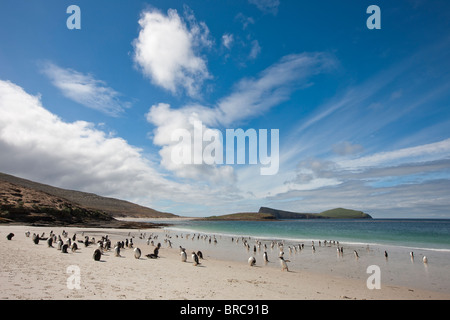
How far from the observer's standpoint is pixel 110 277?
1220 centimetres

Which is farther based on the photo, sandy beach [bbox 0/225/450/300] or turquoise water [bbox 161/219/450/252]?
turquoise water [bbox 161/219/450/252]

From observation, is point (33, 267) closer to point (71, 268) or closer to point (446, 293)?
point (71, 268)

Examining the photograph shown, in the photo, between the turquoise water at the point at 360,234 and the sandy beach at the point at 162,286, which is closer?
the sandy beach at the point at 162,286

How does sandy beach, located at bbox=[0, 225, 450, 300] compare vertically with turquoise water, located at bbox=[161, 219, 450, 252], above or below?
above

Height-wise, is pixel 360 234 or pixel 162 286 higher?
pixel 162 286

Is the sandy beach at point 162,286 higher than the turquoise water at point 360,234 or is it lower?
higher

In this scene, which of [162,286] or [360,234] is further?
[360,234]
